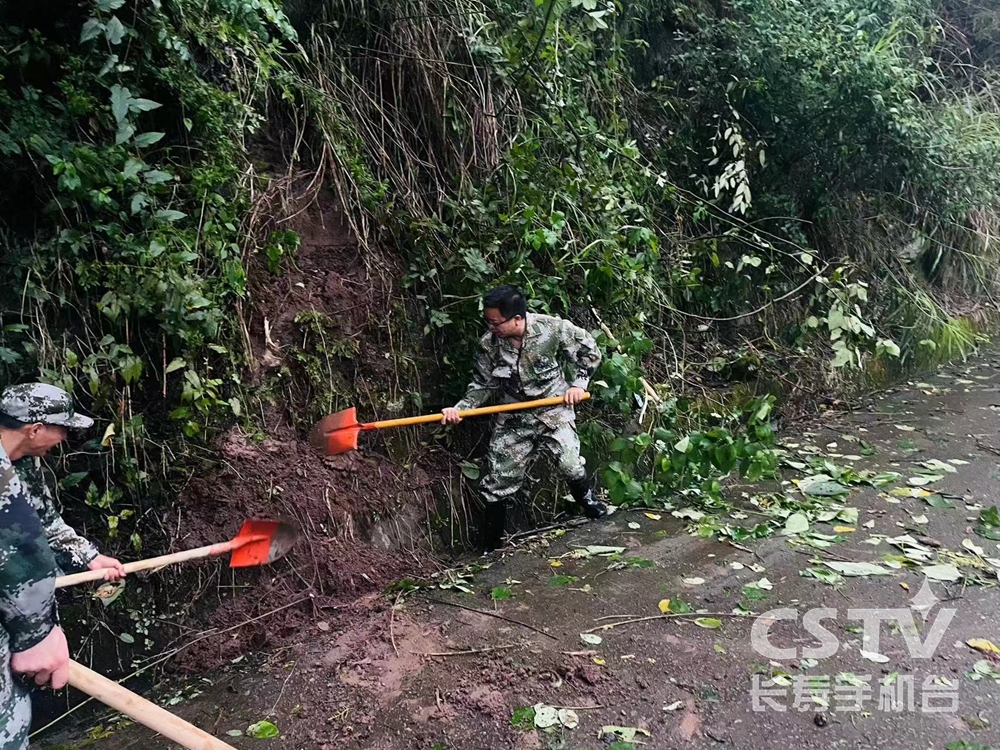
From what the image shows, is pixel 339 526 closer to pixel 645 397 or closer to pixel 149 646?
pixel 149 646

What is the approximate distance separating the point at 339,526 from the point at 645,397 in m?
2.40

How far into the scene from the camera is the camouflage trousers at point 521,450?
4.06 m

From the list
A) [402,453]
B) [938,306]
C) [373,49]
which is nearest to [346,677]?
[402,453]

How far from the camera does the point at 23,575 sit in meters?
1.55

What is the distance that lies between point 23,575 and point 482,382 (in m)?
2.76

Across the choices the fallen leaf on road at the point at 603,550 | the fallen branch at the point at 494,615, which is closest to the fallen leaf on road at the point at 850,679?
the fallen branch at the point at 494,615

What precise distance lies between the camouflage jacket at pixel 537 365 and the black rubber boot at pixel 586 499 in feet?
1.42

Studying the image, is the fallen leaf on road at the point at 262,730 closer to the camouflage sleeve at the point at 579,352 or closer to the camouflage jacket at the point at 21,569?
the camouflage jacket at the point at 21,569

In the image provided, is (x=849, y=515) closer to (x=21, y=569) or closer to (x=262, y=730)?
(x=262, y=730)

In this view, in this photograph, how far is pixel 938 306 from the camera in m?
8.05

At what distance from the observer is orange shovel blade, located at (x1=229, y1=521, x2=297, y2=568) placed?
2.96 m

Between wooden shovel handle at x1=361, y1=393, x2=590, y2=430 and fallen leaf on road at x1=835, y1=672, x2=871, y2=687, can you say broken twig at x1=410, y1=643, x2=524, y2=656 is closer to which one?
wooden shovel handle at x1=361, y1=393, x2=590, y2=430

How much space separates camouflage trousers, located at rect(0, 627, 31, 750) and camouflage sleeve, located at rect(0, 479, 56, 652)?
0.03 metres
